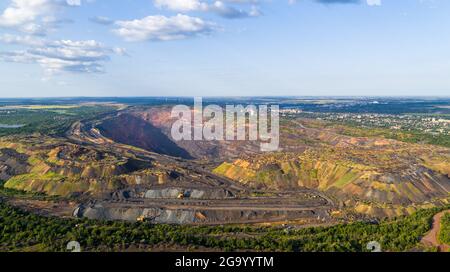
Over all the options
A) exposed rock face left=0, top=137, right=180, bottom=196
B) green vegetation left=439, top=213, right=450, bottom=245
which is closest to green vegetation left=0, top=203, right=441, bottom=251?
green vegetation left=439, top=213, right=450, bottom=245

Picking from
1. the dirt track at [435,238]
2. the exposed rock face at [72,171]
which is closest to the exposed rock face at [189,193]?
the exposed rock face at [72,171]

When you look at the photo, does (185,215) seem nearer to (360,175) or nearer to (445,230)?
(360,175)

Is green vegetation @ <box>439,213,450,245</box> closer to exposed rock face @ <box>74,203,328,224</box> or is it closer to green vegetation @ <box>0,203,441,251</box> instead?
green vegetation @ <box>0,203,441,251</box>

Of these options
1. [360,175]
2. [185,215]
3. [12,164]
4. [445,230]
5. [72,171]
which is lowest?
[185,215]

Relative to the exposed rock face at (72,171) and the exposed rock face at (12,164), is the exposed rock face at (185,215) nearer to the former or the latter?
the exposed rock face at (72,171)

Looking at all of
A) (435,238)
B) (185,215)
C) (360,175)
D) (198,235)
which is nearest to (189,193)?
(185,215)
